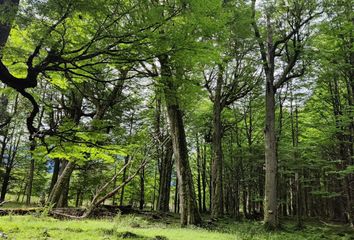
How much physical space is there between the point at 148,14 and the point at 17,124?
2024 cm

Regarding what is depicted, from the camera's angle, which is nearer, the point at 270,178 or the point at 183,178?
the point at 183,178

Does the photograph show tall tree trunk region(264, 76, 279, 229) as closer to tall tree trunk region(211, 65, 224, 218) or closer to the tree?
the tree

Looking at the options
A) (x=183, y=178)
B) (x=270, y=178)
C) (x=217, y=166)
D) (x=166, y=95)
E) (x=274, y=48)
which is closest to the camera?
(x=166, y=95)

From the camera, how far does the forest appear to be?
4035mm

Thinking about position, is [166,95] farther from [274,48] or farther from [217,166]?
[217,166]

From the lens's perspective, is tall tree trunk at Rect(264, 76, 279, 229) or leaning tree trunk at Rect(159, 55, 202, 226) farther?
tall tree trunk at Rect(264, 76, 279, 229)

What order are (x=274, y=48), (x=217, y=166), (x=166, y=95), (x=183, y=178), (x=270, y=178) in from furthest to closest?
(x=217, y=166), (x=274, y=48), (x=270, y=178), (x=183, y=178), (x=166, y=95)

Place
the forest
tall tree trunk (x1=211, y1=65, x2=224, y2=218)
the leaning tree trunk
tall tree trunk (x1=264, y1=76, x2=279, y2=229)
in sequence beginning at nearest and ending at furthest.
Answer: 1. the forest
2. the leaning tree trunk
3. tall tree trunk (x1=264, y1=76, x2=279, y2=229)
4. tall tree trunk (x1=211, y1=65, x2=224, y2=218)

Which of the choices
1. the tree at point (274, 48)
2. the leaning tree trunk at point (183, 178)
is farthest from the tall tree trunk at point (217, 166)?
the leaning tree trunk at point (183, 178)

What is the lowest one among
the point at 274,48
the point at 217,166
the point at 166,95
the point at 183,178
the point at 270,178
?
the point at 183,178

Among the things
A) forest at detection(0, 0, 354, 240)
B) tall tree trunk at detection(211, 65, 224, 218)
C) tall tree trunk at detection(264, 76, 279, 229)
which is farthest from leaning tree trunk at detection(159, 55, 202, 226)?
tall tree trunk at detection(211, 65, 224, 218)

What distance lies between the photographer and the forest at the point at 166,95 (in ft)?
13.2

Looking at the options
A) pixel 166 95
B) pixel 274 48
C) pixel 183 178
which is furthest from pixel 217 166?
pixel 166 95

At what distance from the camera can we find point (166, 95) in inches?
238
